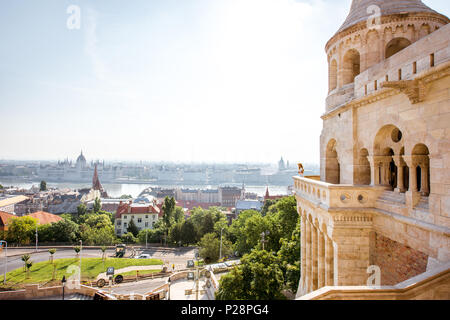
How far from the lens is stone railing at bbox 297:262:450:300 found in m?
Result: 4.17

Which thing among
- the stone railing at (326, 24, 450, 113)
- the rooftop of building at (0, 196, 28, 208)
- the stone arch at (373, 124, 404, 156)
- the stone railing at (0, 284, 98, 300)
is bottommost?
the stone railing at (0, 284, 98, 300)

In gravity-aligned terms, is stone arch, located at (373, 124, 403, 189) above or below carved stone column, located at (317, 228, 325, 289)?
above

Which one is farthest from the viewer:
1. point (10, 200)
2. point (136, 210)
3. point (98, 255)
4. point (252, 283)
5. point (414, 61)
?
point (136, 210)

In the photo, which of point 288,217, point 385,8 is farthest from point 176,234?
point 385,8

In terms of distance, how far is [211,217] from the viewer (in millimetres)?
46219

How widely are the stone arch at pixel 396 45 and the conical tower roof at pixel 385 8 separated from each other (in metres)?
0.93

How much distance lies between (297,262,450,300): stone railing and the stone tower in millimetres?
126

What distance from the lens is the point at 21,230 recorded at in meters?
36.2

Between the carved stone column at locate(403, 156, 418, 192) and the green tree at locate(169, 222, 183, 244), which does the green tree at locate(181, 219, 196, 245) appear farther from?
the carved stone column at locate(403, 156, 418, 192)

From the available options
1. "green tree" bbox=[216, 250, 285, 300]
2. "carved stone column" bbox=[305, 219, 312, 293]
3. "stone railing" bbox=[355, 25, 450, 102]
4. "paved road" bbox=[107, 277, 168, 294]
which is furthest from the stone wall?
"paved road" bbox=[107, 277, 168, 294]

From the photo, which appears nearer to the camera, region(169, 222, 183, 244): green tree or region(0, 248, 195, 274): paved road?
region(0, 248, 195, 274): paved road

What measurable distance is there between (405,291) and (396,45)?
956 centimetres

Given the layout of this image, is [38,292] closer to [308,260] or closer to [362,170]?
[308,260]
